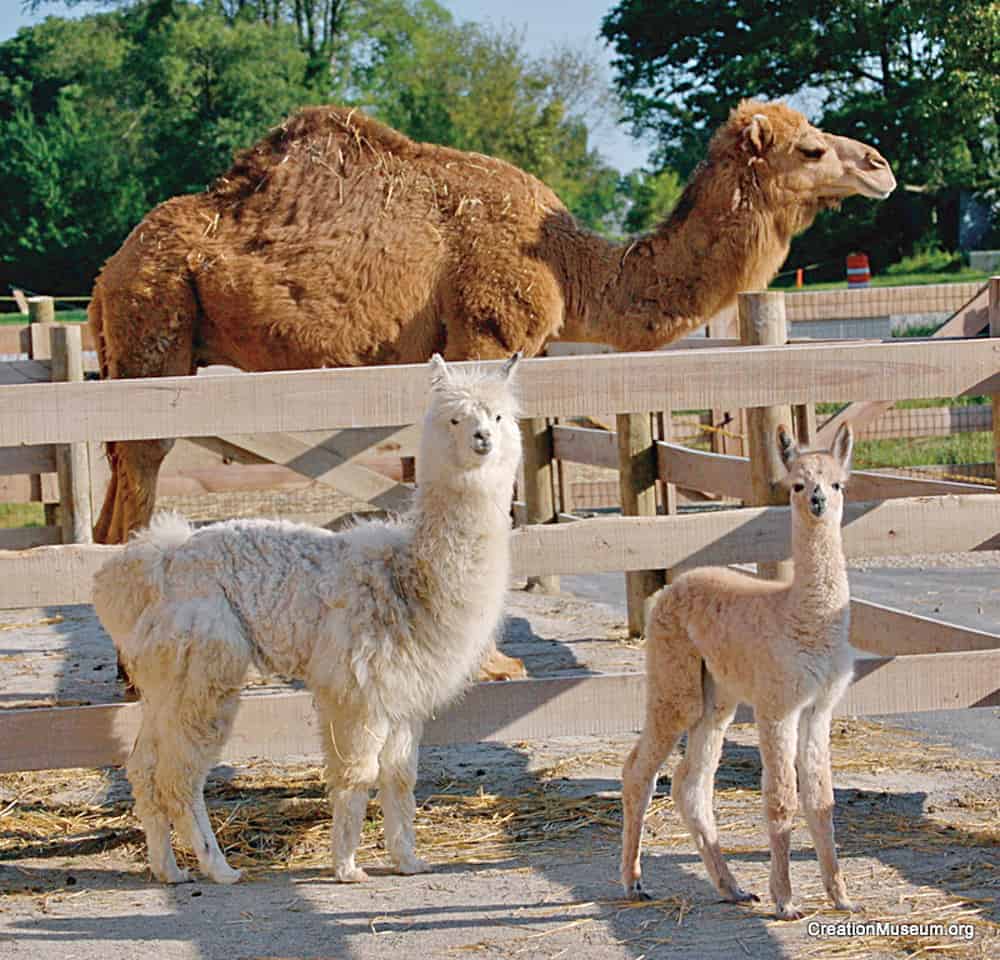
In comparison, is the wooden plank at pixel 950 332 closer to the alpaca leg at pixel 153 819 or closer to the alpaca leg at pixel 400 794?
the alpaca leg at pixel 400 794

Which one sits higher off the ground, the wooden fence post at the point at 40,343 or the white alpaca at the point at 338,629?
the wooden fence post at the point at 40,343

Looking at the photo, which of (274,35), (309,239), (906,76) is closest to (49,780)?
(309,239)

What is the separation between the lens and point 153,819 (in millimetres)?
4598

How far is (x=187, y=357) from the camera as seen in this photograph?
7.43 metres

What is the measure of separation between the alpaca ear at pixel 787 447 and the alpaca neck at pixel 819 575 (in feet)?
0.63

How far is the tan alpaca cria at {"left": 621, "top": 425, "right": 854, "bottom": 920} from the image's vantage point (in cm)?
407

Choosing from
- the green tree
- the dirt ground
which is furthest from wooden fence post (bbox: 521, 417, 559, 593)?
the green tree

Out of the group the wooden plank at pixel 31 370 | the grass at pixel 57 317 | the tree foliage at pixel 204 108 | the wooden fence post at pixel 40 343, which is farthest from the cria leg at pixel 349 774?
Answer: the tree foliage at pixel 204 108

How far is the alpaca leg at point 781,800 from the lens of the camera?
13.3ft

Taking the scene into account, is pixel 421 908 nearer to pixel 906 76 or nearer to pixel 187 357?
pixel 187 357

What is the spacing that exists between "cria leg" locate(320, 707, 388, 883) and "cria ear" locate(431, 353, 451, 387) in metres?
1.05

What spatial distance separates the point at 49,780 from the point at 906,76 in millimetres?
37887

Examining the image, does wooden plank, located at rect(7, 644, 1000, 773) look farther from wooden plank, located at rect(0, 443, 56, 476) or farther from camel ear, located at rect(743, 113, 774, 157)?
wooden plank, located at rect(0, 443, 56, 476)

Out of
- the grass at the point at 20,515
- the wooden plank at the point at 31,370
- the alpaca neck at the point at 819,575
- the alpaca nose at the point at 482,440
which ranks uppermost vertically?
the wooden plank at the point at 31,370
